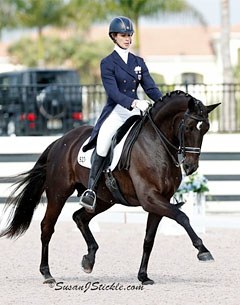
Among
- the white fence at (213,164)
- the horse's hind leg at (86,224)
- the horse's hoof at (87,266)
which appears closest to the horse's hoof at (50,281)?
Result: the horse's hoof at (87,266)

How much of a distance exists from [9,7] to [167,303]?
149 ft

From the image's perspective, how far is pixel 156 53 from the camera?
242ft

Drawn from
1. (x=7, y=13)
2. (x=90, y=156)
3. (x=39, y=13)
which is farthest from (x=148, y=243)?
(x=39, y=13)

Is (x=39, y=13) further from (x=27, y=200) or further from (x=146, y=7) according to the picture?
(x=27, y=200)

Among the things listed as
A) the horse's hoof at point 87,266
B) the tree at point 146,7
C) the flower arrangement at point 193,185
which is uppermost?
the tree at point 146,7

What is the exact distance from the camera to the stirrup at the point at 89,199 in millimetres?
9789

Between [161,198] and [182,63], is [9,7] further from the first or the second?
[161,198]

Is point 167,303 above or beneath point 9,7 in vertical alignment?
beneath

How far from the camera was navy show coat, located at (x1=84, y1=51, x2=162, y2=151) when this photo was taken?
9531 millimetres

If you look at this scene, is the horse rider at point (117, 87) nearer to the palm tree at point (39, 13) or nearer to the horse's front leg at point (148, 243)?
the horse's front leg at point (148, 243)

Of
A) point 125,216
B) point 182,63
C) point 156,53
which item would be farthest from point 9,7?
Result: point 125,216

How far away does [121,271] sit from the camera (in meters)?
10.5

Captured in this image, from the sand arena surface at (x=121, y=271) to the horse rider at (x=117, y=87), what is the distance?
0.92 meters

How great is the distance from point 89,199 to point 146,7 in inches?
1100
